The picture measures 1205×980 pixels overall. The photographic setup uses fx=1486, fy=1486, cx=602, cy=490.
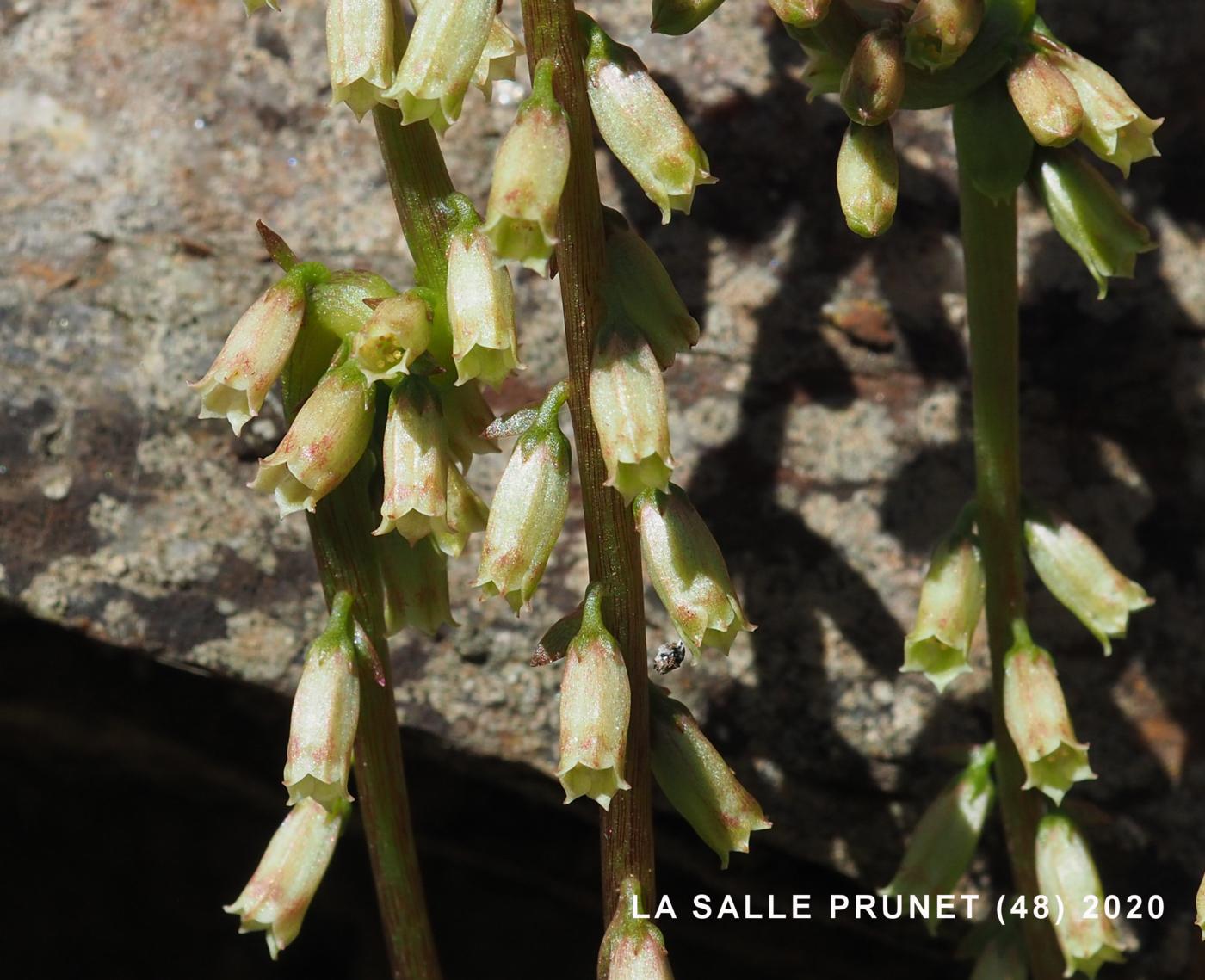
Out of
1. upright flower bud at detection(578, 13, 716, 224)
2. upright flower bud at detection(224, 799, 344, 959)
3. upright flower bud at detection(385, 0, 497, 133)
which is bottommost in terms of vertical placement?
upright flower bud at detection(224, 799, 344, 959)

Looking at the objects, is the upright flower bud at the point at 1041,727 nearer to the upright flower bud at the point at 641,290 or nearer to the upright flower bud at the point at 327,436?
the upright flower bud at the point at 641,290

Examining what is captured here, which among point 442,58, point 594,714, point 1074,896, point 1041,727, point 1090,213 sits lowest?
point 1074,896

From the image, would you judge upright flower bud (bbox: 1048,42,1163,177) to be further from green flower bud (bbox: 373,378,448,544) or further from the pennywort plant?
green flower bud (bbox: 373,378,448,544)

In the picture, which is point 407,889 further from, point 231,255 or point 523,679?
point 231,255

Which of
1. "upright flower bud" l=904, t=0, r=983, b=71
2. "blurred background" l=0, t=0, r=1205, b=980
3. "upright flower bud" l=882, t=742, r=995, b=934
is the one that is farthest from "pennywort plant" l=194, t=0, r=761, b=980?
"blurred background" l=0, t=0, r=1205, b=980

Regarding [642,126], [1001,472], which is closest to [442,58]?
[642,126]

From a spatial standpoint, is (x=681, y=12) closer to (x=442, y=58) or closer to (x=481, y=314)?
(x=442, y=58)
